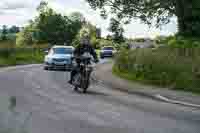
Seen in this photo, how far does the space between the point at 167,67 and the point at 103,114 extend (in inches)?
373

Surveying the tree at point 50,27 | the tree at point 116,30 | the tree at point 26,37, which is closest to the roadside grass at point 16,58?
the tree at point 116,30

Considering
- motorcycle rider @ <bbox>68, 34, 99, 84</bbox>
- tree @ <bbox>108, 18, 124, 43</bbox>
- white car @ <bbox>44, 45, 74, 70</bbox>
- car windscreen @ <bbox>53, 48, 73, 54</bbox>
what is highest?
tree @ <bbox>108, 18, 124, 43</bbox>

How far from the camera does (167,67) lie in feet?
64.5

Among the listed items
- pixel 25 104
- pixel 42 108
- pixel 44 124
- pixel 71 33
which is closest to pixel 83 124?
pixel 44 124

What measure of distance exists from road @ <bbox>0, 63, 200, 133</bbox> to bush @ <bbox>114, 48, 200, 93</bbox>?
10.5 ft

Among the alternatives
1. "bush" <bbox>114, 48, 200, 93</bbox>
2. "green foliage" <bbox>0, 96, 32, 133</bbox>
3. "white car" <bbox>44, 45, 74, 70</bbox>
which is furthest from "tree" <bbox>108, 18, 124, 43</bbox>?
"green foliage" <bbox>0, 96, 32, 133</bbox>

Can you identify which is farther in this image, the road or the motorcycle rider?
the motorcycle rider

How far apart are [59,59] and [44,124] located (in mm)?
22643

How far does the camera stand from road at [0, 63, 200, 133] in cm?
872

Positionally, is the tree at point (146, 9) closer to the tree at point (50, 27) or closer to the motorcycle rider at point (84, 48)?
the motorcycle rider at point (84, 48)

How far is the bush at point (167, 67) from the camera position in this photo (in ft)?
57.8

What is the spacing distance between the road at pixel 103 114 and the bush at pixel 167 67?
10.5 feet

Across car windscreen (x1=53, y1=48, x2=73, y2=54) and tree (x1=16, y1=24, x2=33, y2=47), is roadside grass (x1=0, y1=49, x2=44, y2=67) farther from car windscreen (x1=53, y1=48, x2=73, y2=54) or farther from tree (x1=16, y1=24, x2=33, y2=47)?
tree (x1=16, y1=24, x2=33, y2=47)

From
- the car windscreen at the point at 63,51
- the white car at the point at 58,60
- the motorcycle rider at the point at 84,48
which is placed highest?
the motorcycle rider at the point at 84,48
